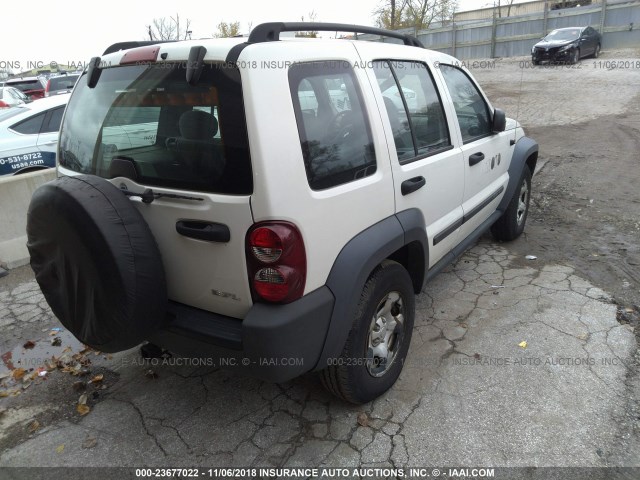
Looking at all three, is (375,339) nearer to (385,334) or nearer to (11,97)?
(385,334)

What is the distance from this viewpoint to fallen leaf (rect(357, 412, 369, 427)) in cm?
254

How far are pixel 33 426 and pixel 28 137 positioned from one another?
17.6ft

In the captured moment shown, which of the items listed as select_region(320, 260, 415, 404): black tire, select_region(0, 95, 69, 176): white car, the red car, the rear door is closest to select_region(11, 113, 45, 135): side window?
select_region(0, 95, 69, 176): white car

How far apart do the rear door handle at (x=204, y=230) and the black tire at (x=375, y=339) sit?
0.81m

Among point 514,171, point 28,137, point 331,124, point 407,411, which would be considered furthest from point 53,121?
point 407,411

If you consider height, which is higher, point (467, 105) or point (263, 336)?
point (467, 105)

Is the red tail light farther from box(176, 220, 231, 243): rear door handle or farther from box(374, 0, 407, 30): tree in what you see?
box(374, 0, 407, 30): tree

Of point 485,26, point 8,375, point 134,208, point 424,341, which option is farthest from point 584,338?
point 485,26

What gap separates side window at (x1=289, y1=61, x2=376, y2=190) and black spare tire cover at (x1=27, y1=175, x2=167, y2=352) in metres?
0.84

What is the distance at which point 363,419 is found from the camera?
8.45 ft

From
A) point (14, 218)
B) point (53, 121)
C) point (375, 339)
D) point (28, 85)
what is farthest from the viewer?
point (28, 85)

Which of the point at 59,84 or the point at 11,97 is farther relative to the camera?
the point at 59,84

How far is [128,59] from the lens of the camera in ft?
7.60

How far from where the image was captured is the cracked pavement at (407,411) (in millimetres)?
2346
